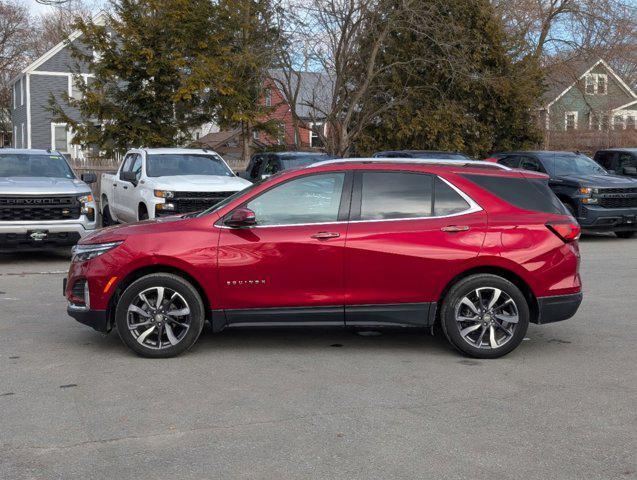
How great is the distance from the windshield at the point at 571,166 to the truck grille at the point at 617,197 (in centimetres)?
132

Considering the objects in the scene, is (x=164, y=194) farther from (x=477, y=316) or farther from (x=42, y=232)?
(x=477, y=316)

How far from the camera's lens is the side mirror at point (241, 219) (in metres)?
6.74

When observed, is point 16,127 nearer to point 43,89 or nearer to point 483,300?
point 43,89

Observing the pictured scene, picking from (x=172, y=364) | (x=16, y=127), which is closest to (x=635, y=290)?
(x=172, y=364)

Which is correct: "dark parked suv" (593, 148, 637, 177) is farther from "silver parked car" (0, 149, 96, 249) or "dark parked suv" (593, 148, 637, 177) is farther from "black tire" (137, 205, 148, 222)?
"silver parked car" (0, 149, 96, 249)

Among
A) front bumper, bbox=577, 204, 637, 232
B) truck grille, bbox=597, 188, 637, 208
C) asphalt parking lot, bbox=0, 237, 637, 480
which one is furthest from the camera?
truck grille, bbox=597, 188, 637, 208

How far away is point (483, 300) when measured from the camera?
686 cm

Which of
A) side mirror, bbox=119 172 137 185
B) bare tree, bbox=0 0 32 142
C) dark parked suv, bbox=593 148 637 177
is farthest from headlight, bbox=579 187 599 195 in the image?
bare tree, bbox=0 0 32 142

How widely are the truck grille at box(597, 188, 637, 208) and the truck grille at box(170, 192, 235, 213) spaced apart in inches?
302

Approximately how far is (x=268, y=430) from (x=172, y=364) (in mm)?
1878

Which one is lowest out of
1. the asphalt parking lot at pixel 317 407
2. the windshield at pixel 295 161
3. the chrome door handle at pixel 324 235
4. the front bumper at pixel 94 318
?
the asphalt parking lot at pixel 317 407

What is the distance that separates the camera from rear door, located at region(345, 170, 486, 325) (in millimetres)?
6793

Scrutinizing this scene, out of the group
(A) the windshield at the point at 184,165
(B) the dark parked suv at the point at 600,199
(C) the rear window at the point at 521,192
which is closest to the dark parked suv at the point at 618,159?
(B) the dark parked suv at the point at 600,199

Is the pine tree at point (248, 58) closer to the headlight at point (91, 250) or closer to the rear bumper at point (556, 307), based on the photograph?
the headlight at point (91, 250)
